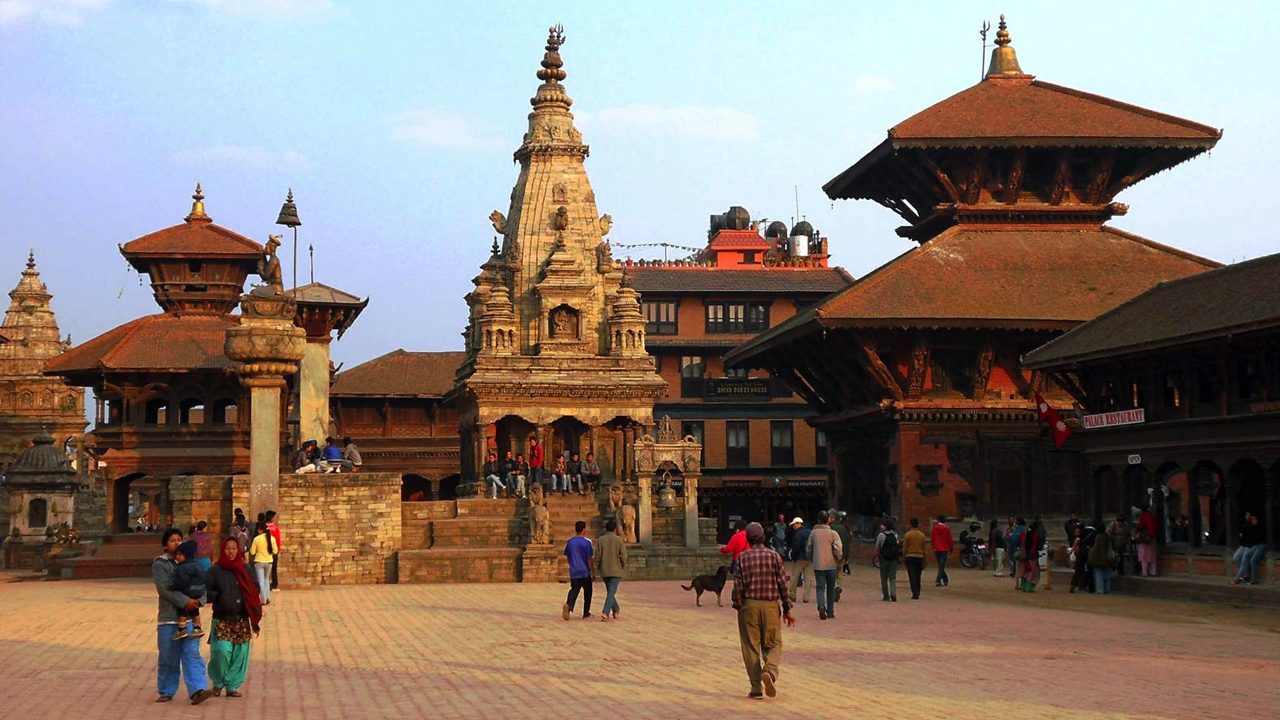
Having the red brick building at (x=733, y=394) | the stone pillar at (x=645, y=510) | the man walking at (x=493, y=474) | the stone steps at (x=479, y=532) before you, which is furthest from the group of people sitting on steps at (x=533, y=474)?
the red brick building at (x=733, y=394)

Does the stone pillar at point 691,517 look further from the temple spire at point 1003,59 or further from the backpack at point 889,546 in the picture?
the temple spire at point 1003,59

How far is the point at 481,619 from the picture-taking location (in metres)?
25.3

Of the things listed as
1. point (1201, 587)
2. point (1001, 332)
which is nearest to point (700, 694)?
point (1201, 587)

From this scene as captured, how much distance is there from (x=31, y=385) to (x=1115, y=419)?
7236 centimetres

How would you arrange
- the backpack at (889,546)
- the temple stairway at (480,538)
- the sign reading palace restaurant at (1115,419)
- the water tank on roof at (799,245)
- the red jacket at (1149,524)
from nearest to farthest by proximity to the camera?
the backpack at (889,546)
the red jacket at (1149,524)
the sign reading palace restaurant at (1115,419)
the temple stairway at (480,538)
the water tank on roof at (799,245)

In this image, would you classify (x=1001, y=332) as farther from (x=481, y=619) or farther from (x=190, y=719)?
(x=190, y=719)

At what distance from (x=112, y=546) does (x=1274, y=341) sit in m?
30.7

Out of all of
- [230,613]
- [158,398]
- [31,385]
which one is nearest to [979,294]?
[158,398]

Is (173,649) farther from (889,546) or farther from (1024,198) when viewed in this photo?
(1024,198)

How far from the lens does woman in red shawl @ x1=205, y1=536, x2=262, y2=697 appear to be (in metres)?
15.3

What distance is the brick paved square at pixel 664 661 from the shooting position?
1476 centimetres

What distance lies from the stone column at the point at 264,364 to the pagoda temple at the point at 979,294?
48.7 feet

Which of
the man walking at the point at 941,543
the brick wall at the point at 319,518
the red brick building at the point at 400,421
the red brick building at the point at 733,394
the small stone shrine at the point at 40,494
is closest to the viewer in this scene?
the man walking at the point at 941,543

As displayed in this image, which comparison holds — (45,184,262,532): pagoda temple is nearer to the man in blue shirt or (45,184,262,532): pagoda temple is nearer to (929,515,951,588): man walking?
(929,515,951,588): man walking
